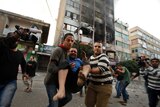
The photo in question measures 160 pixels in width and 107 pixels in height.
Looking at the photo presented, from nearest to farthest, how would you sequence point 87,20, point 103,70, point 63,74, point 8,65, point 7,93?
point 63,74 → point 7,93 → point 8,65 → point 103,70 → point 87,20

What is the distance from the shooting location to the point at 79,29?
29469 millimetres

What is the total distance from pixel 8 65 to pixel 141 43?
50.2 meters

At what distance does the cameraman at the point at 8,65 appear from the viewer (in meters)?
2.54

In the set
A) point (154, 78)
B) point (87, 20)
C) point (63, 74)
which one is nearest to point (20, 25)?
point (87, 20)

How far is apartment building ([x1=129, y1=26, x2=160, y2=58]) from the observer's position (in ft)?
155

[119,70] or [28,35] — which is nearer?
[28,35]

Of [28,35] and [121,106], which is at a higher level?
[28,35]

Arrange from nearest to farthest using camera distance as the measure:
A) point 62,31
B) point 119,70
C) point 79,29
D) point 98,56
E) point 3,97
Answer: point 3,97
point 98,56
point 119,70
point 62,31
point 79,29

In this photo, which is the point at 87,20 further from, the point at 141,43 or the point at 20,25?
the point at 141,43

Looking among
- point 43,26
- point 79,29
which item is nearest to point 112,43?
point 79,29

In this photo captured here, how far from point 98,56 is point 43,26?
19.9 metres

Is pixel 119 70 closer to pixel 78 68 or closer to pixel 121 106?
pixel 121 106

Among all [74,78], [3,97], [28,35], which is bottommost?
[3,97]

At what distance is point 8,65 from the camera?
8.82 ft
